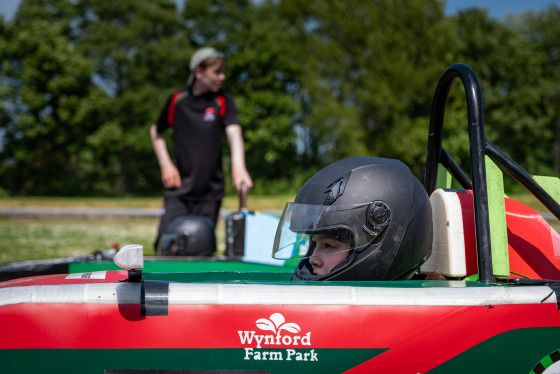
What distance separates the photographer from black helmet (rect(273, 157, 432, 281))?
197 cm

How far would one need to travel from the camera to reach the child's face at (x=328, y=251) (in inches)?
78.2

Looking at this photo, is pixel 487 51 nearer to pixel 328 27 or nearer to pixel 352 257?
pixel 328 27

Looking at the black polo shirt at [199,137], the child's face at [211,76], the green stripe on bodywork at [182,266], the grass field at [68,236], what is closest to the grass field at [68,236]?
the grass field at [68,236]

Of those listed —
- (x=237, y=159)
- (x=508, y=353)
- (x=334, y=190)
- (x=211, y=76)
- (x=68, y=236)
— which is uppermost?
(x=211, y=76)

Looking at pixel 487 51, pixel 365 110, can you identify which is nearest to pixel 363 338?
pixel 365 110

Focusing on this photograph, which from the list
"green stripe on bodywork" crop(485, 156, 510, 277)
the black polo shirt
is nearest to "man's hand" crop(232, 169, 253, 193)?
the black polo shirt

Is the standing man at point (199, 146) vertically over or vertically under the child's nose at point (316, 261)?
over

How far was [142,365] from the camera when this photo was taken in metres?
1.49

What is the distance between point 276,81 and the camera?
40.8 meters

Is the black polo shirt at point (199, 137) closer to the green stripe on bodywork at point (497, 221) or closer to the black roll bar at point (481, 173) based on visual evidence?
the black roll bar at point (481, 173)

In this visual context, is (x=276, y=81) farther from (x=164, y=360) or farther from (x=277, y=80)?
(x=164, y=360)

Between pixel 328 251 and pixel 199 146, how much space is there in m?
3.20

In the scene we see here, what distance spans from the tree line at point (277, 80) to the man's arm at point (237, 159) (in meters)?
30.9

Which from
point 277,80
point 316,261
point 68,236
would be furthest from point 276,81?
point 316,261
